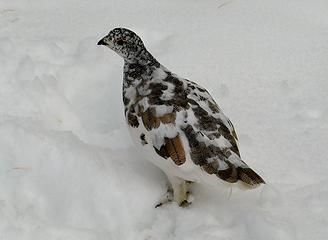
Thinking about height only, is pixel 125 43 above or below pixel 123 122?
above

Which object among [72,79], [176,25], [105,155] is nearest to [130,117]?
[105,155]

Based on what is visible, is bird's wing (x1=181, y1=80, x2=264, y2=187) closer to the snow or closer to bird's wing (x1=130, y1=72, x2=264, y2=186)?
bird's wing (x1=130, y1=72, x2=264, y2=186)

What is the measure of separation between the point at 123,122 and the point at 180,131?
557mm

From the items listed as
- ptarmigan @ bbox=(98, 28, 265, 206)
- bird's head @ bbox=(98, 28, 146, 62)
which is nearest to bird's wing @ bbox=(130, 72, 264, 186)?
ptarmigan @ bbox=(98, 28, 265, 206)

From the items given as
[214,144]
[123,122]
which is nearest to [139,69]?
[123,122]

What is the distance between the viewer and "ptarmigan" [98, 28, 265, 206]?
6.90 ft

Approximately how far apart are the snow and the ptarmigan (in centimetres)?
17

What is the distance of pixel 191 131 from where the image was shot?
216 centimetres

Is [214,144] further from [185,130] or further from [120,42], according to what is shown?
[120,42]

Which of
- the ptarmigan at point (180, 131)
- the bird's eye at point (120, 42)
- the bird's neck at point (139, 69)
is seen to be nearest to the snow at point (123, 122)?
the ptarmigan at point (180, 131)

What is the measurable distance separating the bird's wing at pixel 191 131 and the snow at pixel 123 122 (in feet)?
0.69

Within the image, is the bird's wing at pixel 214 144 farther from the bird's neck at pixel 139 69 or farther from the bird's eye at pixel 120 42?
the bird's eye at pixel 120 42

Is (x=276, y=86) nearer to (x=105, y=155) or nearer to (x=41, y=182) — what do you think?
(x=105, y=155)

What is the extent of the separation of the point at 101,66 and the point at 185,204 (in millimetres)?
973
